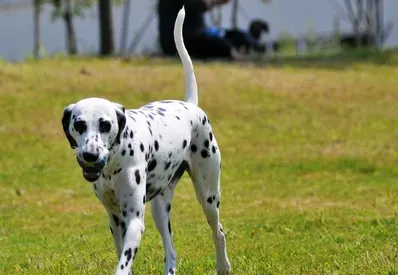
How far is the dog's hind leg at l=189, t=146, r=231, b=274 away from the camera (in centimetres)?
855

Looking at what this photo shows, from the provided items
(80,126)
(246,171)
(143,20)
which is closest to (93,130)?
(80,126)

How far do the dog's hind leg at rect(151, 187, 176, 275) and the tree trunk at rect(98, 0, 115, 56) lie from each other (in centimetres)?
1905

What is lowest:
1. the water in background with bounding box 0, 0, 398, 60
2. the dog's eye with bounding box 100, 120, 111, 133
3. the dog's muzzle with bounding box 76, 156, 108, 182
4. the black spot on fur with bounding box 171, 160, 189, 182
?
the water in background with bounding box 0, 0, 398, 60

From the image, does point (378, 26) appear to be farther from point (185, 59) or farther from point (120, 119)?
point (120, 119)

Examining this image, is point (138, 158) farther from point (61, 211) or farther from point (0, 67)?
point (0, 67)

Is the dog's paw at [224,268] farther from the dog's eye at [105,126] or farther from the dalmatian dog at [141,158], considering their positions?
the dog's eye at [105,126]

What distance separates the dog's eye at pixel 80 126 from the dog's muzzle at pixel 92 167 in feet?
0.69

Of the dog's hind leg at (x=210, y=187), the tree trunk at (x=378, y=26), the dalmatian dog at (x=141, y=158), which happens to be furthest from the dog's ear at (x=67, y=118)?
the tree trunk at (x=378, y=26)

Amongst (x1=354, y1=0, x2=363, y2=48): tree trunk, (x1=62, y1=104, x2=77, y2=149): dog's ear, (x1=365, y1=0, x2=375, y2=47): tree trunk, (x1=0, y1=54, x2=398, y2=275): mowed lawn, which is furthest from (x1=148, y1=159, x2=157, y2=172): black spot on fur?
(x1=365, y1=0, x2=375, y2=47): tree trunk

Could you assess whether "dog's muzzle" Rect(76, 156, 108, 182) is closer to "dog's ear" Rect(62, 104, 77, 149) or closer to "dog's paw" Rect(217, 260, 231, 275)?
Answer: "dog's ear" Rect(62, 104, 77, 149)

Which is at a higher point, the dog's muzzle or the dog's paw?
the dog's muzzle

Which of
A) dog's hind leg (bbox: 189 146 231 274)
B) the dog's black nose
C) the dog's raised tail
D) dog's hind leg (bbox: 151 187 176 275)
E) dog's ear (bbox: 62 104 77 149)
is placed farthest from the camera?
the dog's raised tail

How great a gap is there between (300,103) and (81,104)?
47.6ft

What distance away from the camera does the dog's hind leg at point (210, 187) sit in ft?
28.1
